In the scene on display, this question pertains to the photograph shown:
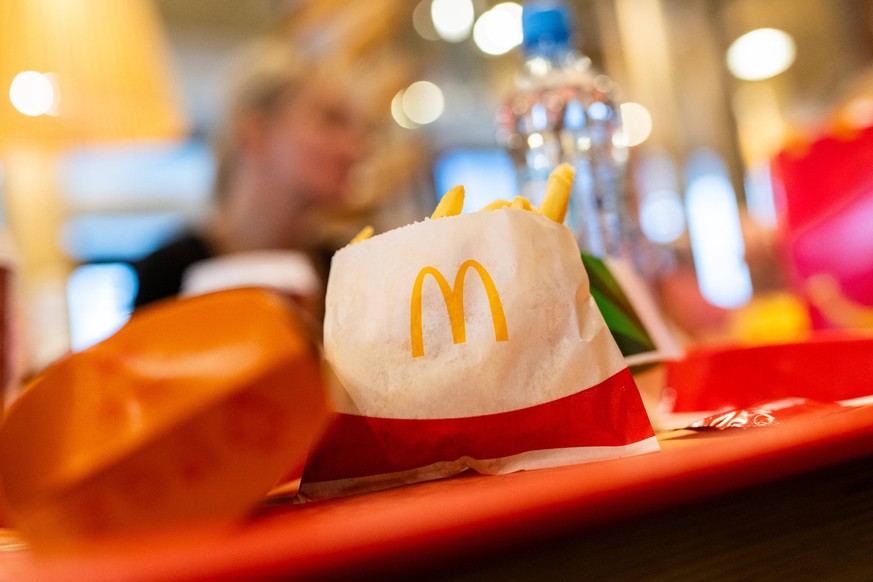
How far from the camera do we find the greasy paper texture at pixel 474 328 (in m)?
0.37

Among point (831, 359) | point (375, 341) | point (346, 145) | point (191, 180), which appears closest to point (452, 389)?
point (375, 341)

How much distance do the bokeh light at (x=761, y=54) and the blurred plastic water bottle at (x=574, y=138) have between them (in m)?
3.38

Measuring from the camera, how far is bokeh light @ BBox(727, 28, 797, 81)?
3838 millimetres

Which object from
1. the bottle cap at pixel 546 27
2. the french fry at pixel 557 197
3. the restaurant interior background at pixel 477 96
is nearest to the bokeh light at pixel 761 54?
the restaurant interior background at pixel 477 96

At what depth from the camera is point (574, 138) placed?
0.88m

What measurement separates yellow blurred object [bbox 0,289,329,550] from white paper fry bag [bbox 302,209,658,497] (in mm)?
126

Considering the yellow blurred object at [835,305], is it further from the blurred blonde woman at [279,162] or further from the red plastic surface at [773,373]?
the blurred blonde woman at [279,162]

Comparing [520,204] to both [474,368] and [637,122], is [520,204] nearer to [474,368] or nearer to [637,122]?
[474,368]

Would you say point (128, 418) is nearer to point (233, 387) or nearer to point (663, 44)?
point (233, 387)

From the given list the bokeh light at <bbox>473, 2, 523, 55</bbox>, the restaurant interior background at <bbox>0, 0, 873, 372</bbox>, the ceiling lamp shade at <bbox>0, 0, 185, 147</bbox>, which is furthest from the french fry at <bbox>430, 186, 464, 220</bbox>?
the bokeh light at <bbox>473, 2, 523, 55</bbox>

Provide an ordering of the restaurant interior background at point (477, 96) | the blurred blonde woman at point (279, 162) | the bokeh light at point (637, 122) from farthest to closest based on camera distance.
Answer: the bokeh light at point (637, 122) → the restaurant interior background at point (477, 96) → the blurred blonde woman at point (279, 162)

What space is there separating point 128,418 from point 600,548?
16 cm

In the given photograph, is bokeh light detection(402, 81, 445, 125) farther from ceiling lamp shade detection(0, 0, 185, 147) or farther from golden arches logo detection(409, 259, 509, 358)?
golden arches logo detection(409, 259, 509, 358)

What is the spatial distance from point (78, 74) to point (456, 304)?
3.86 ft
